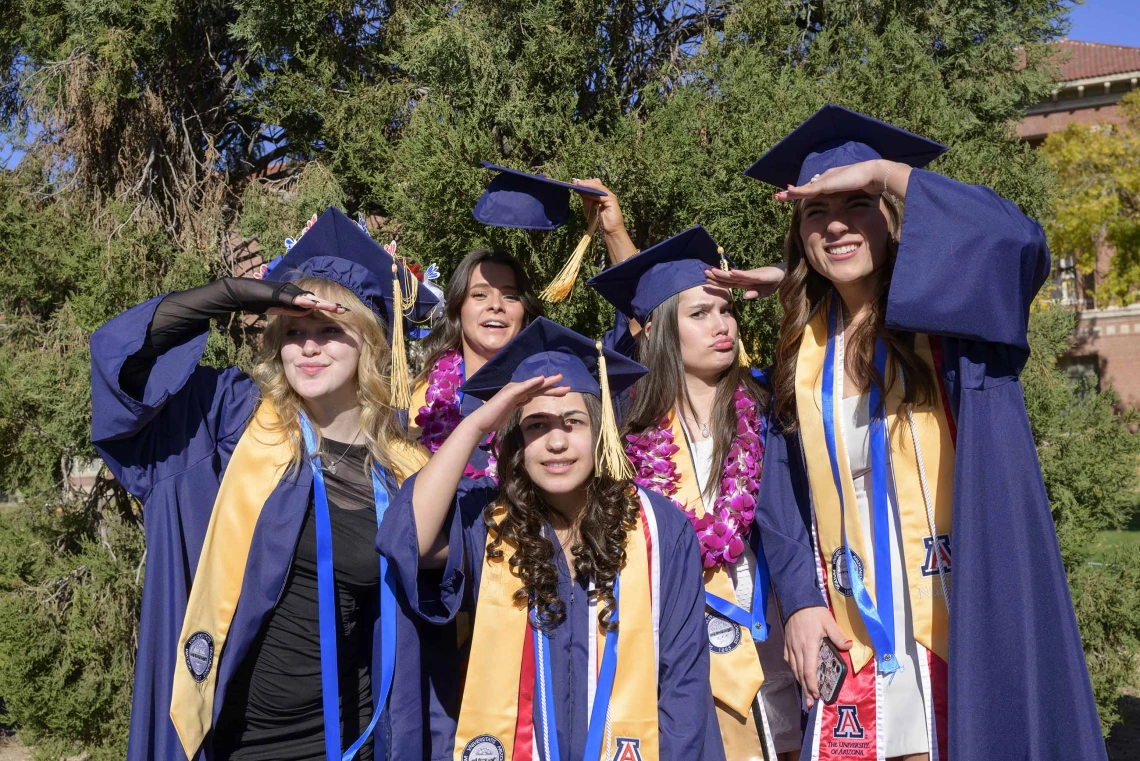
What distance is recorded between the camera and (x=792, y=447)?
298 cm

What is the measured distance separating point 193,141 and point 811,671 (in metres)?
4.67

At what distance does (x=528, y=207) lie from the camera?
3.81m

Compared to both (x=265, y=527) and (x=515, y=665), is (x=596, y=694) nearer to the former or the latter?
(x=515, y=665)

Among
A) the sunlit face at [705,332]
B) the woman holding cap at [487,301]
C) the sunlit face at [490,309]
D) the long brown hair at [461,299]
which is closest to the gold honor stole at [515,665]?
the sunlit face at [705,332]

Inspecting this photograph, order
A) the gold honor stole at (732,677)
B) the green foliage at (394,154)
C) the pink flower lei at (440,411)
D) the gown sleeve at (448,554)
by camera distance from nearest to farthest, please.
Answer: the gown sleeve at (448,554)
the gold honor stole at (732,677)
the pink flower lei at (440,411)
the green foliage at (394,154)

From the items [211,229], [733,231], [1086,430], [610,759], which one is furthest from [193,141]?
[1086,430]

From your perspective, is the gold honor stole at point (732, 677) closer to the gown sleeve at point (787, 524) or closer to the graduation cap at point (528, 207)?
the gown sleeve at point (787, 524)

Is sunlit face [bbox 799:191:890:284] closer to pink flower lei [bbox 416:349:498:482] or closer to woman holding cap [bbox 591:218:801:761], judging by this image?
woman holding cap [bbox 591:218:801:761]

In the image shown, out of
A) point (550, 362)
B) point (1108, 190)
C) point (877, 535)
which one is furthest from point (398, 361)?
point (1108, 190)

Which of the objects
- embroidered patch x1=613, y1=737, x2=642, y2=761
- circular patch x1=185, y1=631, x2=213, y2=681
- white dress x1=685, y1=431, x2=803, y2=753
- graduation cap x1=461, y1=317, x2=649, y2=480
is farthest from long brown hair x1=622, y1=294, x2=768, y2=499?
circular patch x1=185, y1=631, x2=213, y2=681

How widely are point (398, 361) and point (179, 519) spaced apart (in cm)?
77

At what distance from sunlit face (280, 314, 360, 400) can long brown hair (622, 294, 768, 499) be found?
1.02 metres

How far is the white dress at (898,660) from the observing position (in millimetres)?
2520

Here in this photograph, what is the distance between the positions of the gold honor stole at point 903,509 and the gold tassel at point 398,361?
1184 millimetres
